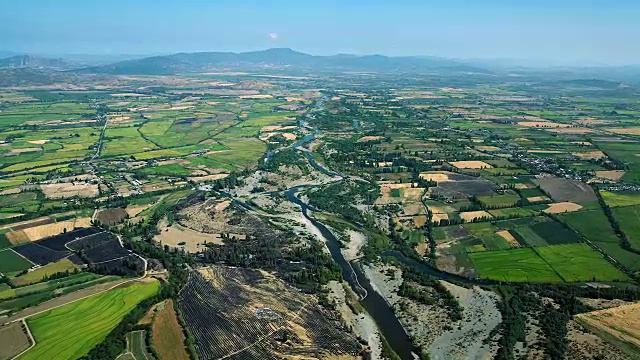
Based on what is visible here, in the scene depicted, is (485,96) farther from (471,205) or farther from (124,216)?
(124,216)

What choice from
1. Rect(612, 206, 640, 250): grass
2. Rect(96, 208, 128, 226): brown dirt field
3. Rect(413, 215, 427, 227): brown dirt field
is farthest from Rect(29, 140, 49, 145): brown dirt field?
Rect(612, 206, 640, 250): grass

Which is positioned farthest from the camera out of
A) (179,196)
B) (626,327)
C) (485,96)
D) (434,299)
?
(485,96)

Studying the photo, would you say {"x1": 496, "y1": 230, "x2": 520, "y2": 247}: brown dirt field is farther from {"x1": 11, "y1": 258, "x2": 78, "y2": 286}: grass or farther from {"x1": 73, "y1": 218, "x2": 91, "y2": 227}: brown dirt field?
{"x1": 73, "y1": 218, "x2": 91, "y2": 227}: brown dirt field

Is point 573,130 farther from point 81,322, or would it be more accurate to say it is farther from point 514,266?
point 81,322

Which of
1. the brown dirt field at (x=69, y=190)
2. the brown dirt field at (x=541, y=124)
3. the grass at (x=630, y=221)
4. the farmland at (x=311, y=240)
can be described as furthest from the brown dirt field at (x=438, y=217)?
the brown dirt field at (x=541, y=124)

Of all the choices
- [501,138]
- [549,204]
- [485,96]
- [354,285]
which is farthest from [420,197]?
[485,96]

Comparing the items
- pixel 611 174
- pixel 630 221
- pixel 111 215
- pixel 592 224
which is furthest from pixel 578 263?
pixel 111 215
